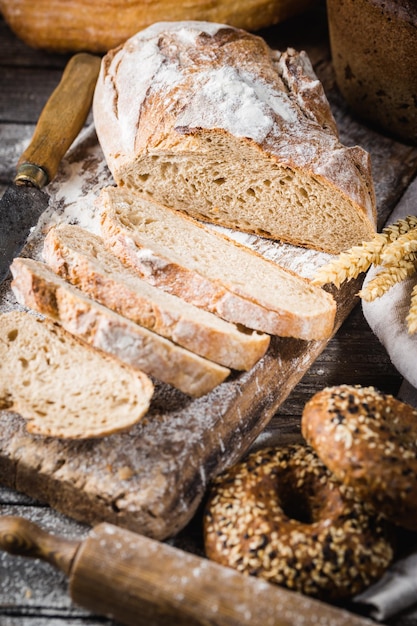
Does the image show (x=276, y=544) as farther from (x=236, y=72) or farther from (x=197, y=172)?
(x=236, y=72)

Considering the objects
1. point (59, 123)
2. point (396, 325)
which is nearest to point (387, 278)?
point (396, 325)

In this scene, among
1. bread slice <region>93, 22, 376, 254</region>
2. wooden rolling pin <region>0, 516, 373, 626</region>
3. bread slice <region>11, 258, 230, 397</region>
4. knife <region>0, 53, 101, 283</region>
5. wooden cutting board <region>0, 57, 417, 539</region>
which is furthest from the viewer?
knife <region>0, 53, 101, 283</region>

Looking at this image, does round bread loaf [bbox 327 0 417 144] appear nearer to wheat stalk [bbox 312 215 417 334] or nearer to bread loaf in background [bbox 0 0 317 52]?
bread loaf in background [bbox 0 0 317 52]

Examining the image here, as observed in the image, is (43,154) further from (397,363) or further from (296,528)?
(296,528)

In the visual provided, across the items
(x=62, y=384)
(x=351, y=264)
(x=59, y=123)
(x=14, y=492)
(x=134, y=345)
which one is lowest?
(x=14, y=492)

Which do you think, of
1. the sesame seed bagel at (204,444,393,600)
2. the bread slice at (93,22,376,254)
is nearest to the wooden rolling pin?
the sesame seed bagel at (204,444,393,600)

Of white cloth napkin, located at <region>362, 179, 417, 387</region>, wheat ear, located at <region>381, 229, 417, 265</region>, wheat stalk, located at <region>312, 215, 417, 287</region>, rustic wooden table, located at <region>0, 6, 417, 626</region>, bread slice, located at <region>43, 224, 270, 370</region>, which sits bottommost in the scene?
rustic wooden table, located at <region>0, 6, 417, 626</region>

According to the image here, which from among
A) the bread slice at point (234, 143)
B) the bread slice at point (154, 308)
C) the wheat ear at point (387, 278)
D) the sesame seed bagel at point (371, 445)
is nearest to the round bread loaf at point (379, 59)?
the bread slice at point (234, 143)
